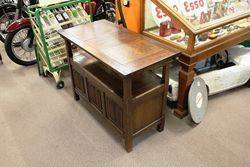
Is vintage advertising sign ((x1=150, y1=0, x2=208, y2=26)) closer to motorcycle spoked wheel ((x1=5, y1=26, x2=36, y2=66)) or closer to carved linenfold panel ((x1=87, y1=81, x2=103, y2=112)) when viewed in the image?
carved linenfold panel ((x1=87, y1=81, x2=103, y2=112))

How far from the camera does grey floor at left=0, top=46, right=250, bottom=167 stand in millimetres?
1892

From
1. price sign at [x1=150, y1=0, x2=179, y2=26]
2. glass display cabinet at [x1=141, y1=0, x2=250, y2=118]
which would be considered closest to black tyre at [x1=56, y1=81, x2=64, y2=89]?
glass display cabinet at [x1=141, y1=0, x2=250, y2=118]

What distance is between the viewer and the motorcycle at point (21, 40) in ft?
9.57

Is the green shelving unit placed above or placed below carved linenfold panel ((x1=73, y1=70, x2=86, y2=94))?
above

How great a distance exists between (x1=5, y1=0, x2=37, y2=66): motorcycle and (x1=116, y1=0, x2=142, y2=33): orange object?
135 centimetres

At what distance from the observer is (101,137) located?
2.12m

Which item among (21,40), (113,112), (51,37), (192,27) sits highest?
(192,27)

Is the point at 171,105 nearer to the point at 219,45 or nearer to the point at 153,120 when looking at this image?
the point at 153,120

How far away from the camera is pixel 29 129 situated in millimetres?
2217

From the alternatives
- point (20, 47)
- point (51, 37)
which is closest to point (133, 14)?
point (51, 37)

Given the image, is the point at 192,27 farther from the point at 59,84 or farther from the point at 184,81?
the point at 59,84

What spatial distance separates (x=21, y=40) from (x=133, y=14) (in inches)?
64.3

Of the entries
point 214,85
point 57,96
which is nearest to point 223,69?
point 214,85

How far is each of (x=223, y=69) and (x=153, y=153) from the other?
120 cm
